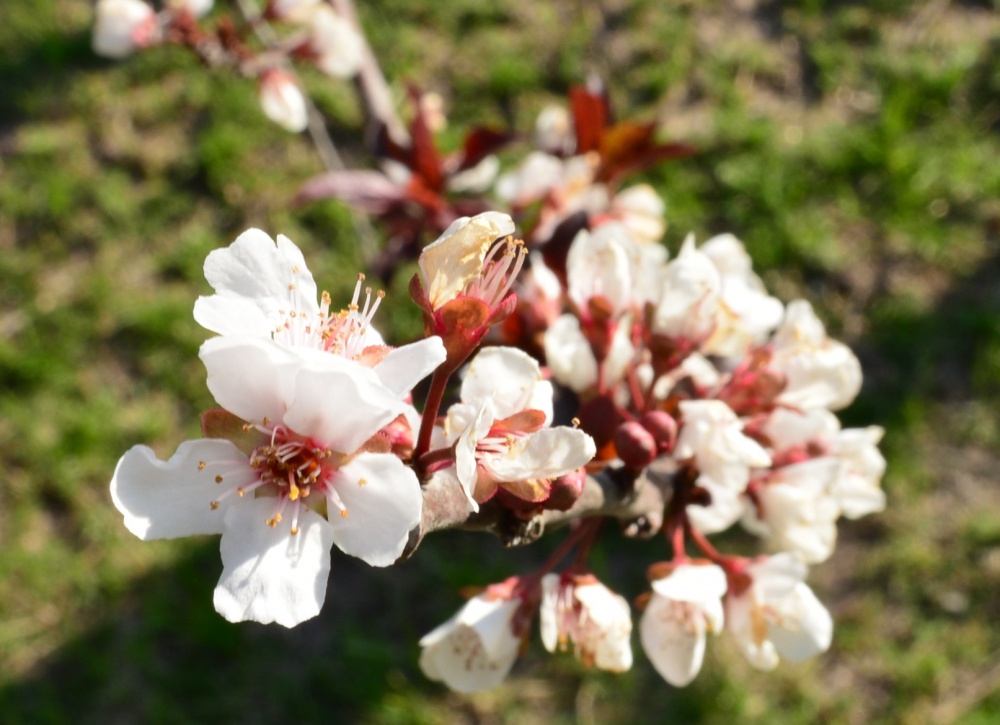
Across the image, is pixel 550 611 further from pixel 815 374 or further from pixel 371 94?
pixel 371 94

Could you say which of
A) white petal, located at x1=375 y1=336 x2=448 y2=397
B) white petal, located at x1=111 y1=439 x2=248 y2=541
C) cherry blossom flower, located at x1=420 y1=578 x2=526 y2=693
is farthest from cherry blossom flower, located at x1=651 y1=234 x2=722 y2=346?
white petal, located at x1=111 y1=439 x2=248 y2=541

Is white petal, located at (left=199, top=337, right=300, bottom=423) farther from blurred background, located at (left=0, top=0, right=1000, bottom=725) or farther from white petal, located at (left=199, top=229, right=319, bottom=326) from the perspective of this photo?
blurred background, located at (left=0, top=0, right=1000, bottom=725)

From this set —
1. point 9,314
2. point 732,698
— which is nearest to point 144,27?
point 9,314

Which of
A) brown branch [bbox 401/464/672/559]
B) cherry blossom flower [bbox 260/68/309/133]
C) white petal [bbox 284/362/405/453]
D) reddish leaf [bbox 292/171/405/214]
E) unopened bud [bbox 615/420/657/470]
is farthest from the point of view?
cherry blossom flower [bbox 260/68/309/133]

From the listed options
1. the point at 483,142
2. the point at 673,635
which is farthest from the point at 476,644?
the point at 483,142

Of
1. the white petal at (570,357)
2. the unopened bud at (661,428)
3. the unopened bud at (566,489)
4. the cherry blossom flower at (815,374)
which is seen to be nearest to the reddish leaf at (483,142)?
the white petal at (570,357)

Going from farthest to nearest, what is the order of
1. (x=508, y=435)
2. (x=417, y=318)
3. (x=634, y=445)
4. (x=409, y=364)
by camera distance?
1. (x=417, y=318)
2. (x=634, y=445)
3. (x=508, y=435)
4. (x=409, y=364)

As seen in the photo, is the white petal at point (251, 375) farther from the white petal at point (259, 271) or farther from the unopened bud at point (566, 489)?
the unopened bud at point (566, 489)
